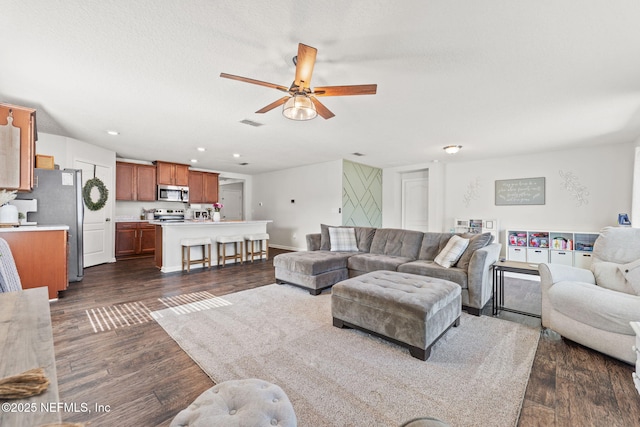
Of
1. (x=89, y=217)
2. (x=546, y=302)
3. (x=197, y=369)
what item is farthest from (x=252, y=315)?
(x=89, y=217)

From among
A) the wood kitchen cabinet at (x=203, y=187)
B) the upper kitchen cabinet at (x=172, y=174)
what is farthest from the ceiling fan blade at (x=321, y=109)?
the wood kitchen cabinet at (x=203, y=187)

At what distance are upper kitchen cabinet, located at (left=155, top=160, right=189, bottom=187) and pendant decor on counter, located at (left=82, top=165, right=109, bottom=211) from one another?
1.42m

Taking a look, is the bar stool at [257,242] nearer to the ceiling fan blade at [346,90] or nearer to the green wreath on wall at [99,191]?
the green wreath on wall at [99,191]

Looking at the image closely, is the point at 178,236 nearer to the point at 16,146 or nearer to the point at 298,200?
the point at 16,146

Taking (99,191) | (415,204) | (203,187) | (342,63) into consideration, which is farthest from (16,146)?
(415,204)

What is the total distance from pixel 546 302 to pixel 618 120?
9.76ft

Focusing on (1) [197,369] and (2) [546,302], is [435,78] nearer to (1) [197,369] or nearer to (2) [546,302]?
(2) [546,302]

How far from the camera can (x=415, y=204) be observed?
7492 mm

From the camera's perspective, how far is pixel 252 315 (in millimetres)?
2916

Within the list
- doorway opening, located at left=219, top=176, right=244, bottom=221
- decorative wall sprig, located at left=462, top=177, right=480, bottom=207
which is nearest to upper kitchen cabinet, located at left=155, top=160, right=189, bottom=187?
doorway opening, located at left=219, top=176, right=244, bottom=221

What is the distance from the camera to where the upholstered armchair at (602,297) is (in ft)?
6.33

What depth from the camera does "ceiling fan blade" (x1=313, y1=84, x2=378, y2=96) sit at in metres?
2.15

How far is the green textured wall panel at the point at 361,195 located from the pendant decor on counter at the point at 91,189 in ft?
17.0

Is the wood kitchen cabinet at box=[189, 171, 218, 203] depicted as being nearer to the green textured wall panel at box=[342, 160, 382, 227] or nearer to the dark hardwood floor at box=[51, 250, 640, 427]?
the green textured wall panel at box=[342, 160, 382, 227]
